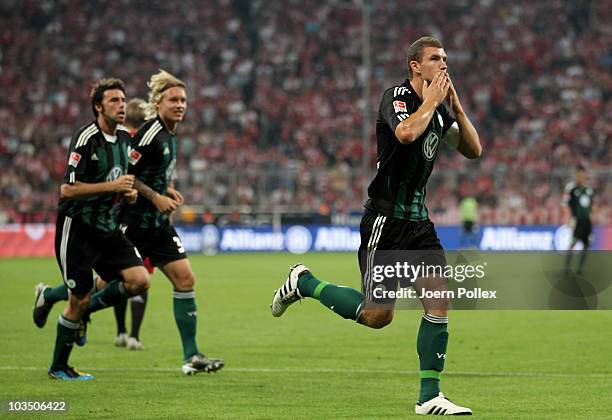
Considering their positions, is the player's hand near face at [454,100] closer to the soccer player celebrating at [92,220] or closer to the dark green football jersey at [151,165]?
the soccer player celebrating at [92,220]

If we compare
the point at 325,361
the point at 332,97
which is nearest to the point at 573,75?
the point at 332,97

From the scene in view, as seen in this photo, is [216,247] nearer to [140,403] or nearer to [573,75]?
[573,75]

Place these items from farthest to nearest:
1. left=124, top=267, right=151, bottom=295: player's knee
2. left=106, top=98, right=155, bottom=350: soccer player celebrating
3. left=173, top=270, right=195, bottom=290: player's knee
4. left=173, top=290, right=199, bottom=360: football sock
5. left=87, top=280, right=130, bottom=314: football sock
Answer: left=106, top=98, right=155, bottom=350: soccer player celebrating
left=173, top=270, right=195, bottom=290: player's knee
left=173, top=290, right=199, bottom=360: football sock
left=87, top=280, right=130, bottom=314: football sock
left=124, top=267, right=151, bottom=295: player's knee

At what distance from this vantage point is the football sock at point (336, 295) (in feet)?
24.4

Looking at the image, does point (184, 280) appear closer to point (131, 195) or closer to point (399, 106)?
point (131, 195)

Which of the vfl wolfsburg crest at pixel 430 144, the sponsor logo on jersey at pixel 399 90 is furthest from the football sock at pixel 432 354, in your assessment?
the sponsor logo on jersey at pixel 399 90

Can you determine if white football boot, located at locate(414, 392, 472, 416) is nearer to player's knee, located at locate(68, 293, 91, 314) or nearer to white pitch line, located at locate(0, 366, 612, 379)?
white pitch line, located at locate(0, 366, 612, 379)

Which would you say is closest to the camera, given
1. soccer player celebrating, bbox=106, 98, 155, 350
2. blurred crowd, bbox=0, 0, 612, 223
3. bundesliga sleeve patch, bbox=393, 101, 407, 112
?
bundesliga sleeve patch, bbox=393, 101, 407, 112

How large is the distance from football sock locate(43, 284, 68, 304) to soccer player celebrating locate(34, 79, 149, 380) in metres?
0.82

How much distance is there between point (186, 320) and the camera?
9.63 metres

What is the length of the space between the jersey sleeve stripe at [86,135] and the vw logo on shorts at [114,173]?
332mm

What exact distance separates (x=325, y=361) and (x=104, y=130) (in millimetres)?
3062

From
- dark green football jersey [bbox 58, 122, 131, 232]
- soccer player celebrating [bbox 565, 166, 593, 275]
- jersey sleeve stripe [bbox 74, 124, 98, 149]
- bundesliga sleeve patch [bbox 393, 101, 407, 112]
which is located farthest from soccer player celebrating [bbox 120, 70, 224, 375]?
soccer player celebrating [bbox 565, 166, 593, 275]

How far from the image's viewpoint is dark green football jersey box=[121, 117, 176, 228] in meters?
9.69
